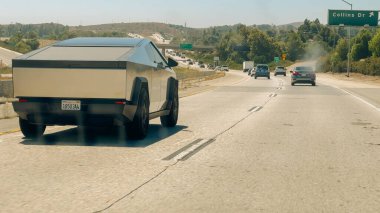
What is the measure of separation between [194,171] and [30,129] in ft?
14.4

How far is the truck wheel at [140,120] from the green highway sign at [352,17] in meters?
65.7

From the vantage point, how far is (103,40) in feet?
39.2

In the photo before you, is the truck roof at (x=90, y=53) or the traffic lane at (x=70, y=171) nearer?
the traffic lane at (x=70, y=171)

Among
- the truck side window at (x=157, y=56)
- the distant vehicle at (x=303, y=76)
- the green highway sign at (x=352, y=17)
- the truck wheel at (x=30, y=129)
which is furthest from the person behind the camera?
the green highway sign at (x=352, y=17)

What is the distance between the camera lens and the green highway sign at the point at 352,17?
73750mm

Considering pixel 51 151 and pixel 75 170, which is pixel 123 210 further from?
pixel 51 151

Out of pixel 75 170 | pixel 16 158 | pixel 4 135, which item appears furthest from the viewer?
pixel 4 135

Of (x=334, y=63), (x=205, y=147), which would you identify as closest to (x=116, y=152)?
(x=205, y=147)

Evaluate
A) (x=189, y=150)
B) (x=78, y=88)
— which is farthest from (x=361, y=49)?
(x=78, y=88)

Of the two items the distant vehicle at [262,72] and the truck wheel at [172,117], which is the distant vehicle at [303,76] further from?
the truck wheel at [172,117]

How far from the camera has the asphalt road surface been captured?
618 cm

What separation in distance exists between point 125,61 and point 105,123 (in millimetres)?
1136

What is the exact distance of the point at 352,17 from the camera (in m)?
74.0

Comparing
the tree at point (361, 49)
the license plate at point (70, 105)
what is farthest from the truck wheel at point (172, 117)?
the tree at point (361, 49)
